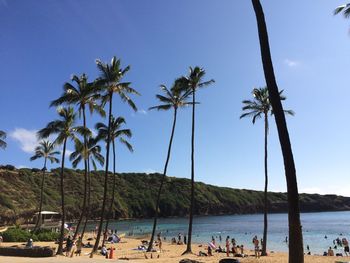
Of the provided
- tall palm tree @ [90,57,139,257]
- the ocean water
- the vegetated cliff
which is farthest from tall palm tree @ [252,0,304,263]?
the vegetated cliff

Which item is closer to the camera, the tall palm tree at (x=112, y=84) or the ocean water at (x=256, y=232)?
the tall palm tree at (x=112, y=84)

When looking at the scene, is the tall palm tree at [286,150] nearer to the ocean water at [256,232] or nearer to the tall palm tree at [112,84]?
the tall palm tree at [112,84]

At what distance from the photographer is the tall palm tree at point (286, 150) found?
9.60 meters

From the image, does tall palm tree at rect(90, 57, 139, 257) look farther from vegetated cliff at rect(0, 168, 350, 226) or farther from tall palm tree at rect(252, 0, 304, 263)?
vegetated cliff at rect(0, 168, 350, 226)

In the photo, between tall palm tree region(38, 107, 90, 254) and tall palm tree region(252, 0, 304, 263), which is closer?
tall palm tree region(252, 0, 304, 263)

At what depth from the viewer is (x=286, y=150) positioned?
10250mm

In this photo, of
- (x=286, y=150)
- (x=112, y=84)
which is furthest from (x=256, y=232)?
(x=286, y=150)

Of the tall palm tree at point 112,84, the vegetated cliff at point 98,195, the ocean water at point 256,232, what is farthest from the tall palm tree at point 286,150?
the vegetated cliff at point 98,195

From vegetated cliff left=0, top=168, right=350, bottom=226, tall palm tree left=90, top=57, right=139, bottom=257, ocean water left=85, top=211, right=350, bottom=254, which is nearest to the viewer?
tall palm tree left=90, top=57, right=139, bottom=257

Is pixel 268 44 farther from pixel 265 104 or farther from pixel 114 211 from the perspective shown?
pixel 114 211

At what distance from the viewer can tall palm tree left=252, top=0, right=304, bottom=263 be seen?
960 centimetres

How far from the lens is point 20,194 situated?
11038 centimetres

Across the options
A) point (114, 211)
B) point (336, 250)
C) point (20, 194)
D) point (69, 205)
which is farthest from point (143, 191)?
point (336, 250)

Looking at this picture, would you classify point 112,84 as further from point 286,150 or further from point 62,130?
point 286,150
